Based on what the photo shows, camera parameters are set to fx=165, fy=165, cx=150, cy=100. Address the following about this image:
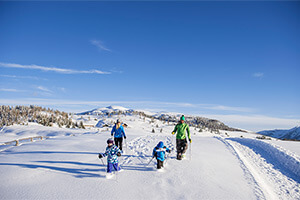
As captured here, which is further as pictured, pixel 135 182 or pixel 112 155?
pixel 112 155

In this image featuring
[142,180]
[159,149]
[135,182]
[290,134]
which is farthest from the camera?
[290,134]

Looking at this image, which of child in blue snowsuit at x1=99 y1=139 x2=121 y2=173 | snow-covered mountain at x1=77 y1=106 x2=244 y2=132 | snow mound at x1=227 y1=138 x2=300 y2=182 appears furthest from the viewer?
snow-covered mountain at x1=77 y1=106 x2=244 y2=132

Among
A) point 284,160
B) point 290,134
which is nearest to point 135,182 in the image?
point 284,160

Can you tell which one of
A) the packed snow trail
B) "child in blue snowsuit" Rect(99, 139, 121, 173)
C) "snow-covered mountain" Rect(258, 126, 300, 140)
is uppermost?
"child in blue snowsuit" Rect(99, 139, 121, 173)

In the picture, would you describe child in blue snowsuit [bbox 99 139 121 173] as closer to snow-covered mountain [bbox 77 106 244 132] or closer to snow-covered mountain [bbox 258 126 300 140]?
snow-covered mountain [bbox 77 106 244 132]

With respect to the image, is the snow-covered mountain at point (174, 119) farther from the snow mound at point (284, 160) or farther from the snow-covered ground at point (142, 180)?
the snow-covered ground at point (142, 180)

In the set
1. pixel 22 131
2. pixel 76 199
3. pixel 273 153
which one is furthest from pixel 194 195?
pixel 22 131

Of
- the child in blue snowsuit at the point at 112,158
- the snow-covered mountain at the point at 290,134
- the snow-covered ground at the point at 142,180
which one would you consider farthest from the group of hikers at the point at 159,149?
the snow-covered mountain at the point at 290,134

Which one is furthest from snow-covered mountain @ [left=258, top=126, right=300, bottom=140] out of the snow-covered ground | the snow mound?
the snow-covered ground

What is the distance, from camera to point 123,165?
→ 25.5 feet

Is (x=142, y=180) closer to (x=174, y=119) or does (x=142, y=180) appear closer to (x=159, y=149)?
(x=159, y=149)

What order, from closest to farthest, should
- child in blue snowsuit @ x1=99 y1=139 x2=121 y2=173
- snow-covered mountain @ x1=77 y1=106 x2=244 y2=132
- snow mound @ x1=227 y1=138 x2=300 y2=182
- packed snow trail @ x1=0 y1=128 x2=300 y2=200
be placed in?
1. packed snow trail @ x1=0 y1=128 x2=300 y2=200
2. child in blue snowsuit @ x1=99 y1=139 x2=121 y2=173
3. snow mound @ x1=227 y1=138 x2=300 y2=182
4. snow-covered mountain @ x1=77 y1=106 x2=244 y2=132

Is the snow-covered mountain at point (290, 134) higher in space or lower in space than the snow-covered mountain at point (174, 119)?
lower

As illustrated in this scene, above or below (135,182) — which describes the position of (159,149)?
above
